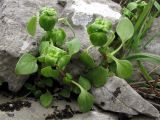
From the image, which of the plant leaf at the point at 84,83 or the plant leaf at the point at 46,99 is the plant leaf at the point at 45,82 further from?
the plant leaf at the point at 84,83

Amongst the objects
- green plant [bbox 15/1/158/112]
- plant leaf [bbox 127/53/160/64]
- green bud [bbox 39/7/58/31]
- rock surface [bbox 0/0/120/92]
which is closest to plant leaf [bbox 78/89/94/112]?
green plant [bbox 15/1/158/112]

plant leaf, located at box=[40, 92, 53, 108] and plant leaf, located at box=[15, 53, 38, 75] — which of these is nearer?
plant leaf, located at box=[15, 53, 38, 75]

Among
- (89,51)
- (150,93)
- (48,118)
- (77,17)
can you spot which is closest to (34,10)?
(77,17)

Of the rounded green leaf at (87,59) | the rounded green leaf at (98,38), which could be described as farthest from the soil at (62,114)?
the rounded green leaf at (98,38)

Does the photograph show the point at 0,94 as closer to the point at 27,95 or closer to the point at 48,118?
the point at 27,95

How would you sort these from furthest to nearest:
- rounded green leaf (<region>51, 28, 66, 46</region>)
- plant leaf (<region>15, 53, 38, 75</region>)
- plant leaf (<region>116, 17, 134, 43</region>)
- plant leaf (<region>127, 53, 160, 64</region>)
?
1. plant leaf (<region>127, 53, 160, 64</region>)
2. plant leaf (<region>116, 17, 134, 43</region>)
3. rounded green leaf (<region>51, 28, 66, 46</region>)
4. plant leaf (<region>15, 53, 38, 75</region>)

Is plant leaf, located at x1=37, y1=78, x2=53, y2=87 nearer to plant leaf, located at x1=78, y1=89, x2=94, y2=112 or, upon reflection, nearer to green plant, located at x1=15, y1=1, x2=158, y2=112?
green plant, located at x1=15, y1=1, x2=158, y2=112

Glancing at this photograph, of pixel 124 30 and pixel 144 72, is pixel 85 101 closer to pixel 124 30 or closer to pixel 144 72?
pixel 124 30

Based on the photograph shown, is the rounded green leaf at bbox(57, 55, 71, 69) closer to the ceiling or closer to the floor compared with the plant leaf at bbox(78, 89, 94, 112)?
closer to the ceiling
